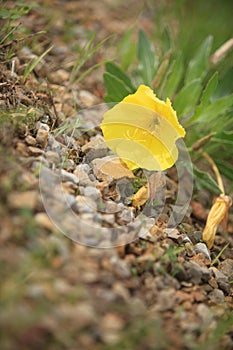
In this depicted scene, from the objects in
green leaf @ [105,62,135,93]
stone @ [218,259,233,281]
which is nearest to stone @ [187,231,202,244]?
stone @ [218,259,233,281]

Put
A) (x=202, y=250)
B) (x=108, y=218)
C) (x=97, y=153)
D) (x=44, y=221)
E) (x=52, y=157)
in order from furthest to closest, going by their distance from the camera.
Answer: (x=97, y=153), (x=202, y=250), (x=52, y=157), (x=108, y=218), (x=44, y=221)

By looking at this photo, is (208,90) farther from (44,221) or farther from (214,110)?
(44,221)

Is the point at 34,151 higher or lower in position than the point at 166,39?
lower

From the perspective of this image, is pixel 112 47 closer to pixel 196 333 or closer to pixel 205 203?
pixel 205 203

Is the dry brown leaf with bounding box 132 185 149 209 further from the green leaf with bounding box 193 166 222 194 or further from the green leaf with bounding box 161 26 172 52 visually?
the green leaf with bounding box 161 26 172 52

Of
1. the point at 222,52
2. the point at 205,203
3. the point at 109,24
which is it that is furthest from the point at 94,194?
the point at 109,24

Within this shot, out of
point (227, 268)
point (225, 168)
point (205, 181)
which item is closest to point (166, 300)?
point (227, 268)

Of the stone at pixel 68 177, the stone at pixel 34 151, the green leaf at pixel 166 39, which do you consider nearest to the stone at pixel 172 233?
the stone at pixel 68 177
